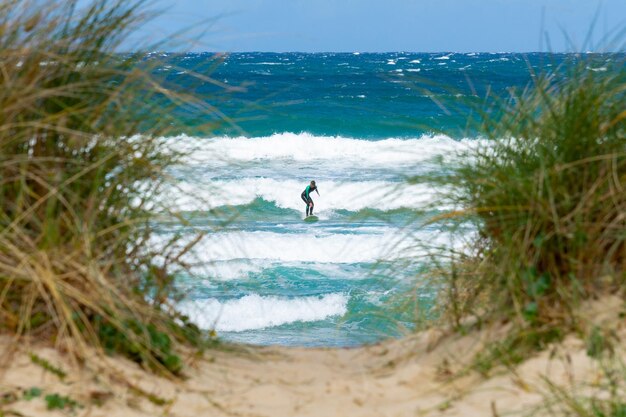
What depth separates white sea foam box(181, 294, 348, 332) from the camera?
790 centimetres

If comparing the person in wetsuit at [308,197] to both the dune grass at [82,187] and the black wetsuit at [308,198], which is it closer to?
the black wetsuit at [308,198]

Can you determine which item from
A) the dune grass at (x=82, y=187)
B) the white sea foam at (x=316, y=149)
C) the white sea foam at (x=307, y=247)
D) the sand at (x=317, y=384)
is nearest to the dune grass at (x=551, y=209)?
the sand at (x=317, y=384)

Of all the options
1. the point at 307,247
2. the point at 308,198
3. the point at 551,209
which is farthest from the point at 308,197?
the point at 551,209

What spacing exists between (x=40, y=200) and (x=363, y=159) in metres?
20.1

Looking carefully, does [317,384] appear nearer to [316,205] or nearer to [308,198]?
[308,198]

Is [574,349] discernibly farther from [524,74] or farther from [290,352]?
[524,74]

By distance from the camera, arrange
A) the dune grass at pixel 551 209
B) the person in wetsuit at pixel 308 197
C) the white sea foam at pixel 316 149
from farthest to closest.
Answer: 1. the white sea foam at pixel 316 149
2. the person in wetsuit at pixel 308 197
3. the dune grass at pixel 551 209

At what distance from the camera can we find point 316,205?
17.2 metres

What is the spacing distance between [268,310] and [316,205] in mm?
8977

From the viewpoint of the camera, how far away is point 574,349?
310 centimetres

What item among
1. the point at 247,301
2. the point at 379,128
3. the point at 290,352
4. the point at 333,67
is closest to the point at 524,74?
the point at 333,67

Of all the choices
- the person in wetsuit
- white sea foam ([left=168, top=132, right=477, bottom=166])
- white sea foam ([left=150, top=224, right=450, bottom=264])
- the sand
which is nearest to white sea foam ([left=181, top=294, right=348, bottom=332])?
white sea foam ([left=150, top=224, right=450, bottom=264])

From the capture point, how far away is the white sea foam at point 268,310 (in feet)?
25.9

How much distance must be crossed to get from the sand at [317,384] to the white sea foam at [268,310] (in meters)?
4.01
